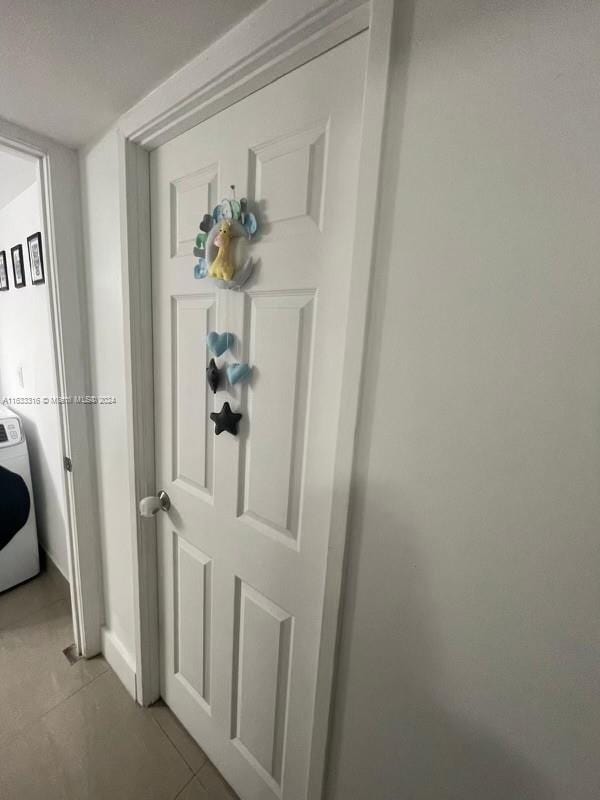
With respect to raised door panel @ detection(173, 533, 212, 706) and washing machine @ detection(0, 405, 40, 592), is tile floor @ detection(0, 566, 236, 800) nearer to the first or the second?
raised door panel @ detection(173, 533, 212, 706)

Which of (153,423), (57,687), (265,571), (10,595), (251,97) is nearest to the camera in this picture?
(251,97)

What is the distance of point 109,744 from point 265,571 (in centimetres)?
106

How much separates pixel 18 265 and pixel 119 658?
204 cm

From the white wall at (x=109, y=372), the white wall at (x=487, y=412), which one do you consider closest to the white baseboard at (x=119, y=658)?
the white wall at (x=109, y=372)

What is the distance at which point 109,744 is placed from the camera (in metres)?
1.21

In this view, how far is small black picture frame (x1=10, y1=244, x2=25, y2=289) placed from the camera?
177 centimetres

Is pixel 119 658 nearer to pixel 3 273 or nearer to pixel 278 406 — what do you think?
pixel 278 406

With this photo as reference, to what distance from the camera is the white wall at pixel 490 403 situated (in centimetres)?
42

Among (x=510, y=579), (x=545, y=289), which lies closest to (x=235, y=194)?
(x=545, y=289)

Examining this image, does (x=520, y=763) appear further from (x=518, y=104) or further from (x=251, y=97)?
A: (x=251, y=97)

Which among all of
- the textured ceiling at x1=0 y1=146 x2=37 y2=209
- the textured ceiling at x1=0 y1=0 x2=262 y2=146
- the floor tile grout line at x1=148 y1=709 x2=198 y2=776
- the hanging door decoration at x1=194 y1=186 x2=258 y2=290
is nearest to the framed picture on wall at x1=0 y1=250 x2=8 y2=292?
the textured ceiling at x1=0 y1=146 x2=37 y2=209

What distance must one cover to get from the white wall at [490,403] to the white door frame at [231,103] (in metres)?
0.03

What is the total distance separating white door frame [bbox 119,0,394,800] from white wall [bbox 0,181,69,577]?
879 mm

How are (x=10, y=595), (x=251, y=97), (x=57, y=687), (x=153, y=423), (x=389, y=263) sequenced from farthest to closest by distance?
(x=10, y=595)
(x=57, y=687)
(x=153, y=423)
(x=251, y=97)
(x=389, y=263)
